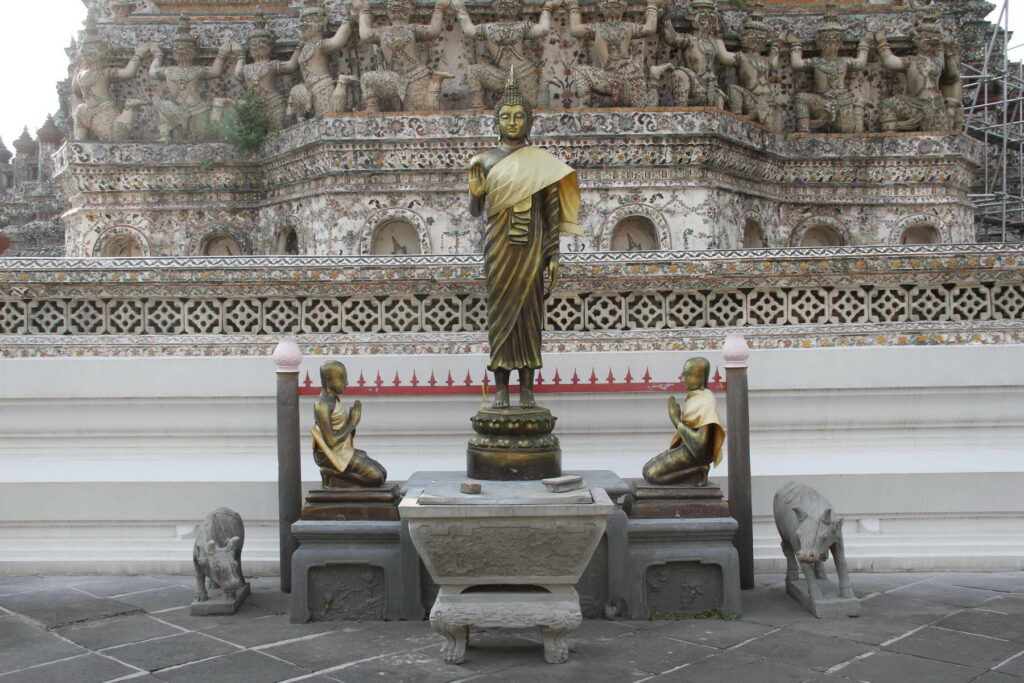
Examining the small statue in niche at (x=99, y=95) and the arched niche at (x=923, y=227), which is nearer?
the small statue in niche at (x=99, y=95)

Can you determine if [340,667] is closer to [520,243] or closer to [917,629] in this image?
[520,243]

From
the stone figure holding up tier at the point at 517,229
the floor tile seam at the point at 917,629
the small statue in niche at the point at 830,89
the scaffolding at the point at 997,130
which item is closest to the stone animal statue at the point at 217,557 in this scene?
the stone figure holding up tier at the point at 517,229

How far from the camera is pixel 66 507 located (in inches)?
281

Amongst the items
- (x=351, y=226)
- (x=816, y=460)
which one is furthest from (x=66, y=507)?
(x=351, y=226)

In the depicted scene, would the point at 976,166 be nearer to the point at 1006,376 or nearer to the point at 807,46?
the point at 807,46

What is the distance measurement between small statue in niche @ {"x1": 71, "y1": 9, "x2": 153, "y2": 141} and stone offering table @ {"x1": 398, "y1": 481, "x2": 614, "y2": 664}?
11.1 meters

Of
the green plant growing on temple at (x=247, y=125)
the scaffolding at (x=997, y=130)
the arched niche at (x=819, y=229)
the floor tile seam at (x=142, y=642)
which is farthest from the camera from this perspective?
the scaffolding at (x=997, y=130)

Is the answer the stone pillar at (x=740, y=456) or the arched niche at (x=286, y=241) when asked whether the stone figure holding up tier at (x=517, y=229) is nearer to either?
the stone pillar at (x=740, y=456)

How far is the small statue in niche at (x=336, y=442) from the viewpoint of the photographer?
19.2 ft

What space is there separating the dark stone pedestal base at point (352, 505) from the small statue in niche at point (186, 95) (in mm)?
9651

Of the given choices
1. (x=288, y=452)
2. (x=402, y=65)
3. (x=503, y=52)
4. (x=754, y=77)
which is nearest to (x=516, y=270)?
(x=288, y=452)

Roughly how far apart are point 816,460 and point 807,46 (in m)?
9.55

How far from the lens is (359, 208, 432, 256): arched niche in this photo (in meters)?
13.1

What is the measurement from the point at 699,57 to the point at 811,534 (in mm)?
9209
